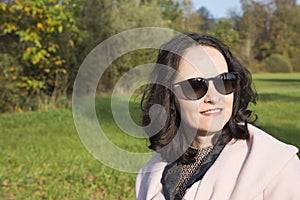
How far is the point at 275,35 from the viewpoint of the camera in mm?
42469

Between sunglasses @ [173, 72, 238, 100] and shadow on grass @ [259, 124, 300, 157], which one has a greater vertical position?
sunglasses @ [173, 72, 238, 100]

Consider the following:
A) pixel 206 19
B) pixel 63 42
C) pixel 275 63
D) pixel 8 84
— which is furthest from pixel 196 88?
pixel 206 19

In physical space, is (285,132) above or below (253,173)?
below

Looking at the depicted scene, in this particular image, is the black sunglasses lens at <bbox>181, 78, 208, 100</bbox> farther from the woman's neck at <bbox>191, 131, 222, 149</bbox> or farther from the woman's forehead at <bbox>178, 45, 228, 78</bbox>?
the woman's neck at <bbox>191, 131, 222, 149</bbox>

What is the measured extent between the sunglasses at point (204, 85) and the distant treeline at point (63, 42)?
0.30 metres

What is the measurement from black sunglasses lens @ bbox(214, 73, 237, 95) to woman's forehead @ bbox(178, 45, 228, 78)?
0.02 m

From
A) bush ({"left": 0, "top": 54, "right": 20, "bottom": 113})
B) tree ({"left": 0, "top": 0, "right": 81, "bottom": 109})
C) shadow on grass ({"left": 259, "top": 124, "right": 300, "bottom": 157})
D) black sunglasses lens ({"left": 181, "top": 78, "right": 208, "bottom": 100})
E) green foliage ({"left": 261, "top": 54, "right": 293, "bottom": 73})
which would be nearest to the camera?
black sunglasses lens ({"left": 181, "top": 78, "right": 208, "bottom": 100})

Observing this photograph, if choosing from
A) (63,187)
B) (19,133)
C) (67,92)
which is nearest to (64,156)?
(63,187)

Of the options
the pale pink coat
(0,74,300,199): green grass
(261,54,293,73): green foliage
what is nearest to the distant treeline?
(261,54,293,73): green foliage

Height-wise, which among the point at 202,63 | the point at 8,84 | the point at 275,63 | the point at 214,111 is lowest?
the point at 275,63

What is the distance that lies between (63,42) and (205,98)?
51.7ft

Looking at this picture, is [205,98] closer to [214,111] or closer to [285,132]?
[214,111]

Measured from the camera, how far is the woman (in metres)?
1.17

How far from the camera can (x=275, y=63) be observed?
39.9m
